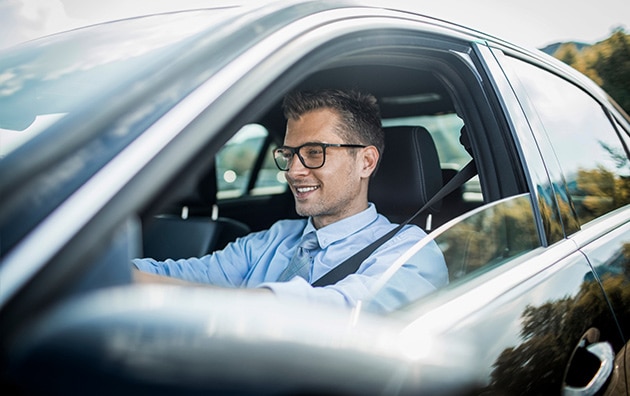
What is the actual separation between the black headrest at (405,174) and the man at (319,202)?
7 cm

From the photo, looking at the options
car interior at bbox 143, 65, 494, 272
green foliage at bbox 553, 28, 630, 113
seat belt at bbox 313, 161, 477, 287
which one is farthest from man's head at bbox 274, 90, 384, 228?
green foliage at bbox 553, 28, 630, 113

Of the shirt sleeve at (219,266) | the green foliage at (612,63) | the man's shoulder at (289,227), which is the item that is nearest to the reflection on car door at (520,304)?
the man's shoulder at (289,227)

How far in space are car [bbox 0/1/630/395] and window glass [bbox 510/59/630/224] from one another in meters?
0.01

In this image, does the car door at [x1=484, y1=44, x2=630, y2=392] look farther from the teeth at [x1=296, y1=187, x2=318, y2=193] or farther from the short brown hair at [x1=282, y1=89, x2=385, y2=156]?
the teeth at [x1=296, y1=187, x2=318, y2=193]

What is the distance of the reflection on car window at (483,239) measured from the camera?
152cm

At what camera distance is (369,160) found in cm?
240

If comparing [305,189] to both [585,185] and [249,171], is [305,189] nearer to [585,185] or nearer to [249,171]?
[585,185]

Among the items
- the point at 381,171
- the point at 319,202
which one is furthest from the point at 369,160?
the point at 319,202

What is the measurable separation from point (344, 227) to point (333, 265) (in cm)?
19

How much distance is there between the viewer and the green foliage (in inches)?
245

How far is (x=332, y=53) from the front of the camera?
126 centimetres

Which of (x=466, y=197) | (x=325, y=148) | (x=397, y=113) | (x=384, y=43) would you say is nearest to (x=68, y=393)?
(x=384, y=43)

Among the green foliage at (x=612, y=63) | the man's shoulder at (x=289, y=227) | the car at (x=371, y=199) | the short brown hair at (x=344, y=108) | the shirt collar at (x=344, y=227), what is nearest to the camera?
the car at (x=371, y=199)

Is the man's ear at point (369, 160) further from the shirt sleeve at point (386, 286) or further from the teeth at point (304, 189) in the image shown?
the shirt sleeve at point (386, 286)
